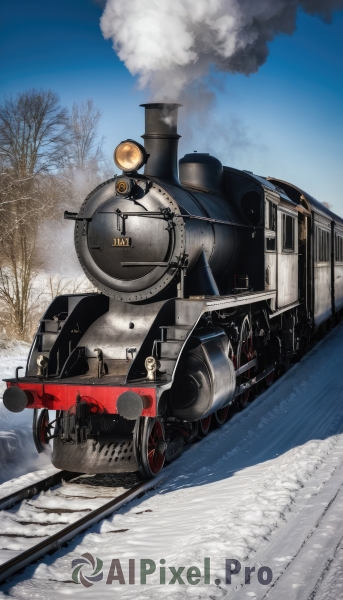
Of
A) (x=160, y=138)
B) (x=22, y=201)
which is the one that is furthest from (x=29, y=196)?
(x=160, y=138)

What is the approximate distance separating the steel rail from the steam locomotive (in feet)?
0.58

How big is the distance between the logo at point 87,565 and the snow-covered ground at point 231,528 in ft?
0.14

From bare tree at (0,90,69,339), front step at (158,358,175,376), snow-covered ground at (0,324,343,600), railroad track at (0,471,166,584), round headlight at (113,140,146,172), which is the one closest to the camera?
snow-covered ground at (0,324,343,600)

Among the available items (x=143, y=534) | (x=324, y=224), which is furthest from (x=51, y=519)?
(x=324, y=224)

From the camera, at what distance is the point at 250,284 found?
862cm

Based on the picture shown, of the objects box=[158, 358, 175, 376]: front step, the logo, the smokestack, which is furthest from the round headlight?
the logo

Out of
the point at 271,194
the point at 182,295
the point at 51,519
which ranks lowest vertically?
the point at 51,519

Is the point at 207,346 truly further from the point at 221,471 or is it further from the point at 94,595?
the point at 94,595

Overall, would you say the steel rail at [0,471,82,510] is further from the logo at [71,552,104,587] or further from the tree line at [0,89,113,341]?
the tree line at [0,89,113,341]

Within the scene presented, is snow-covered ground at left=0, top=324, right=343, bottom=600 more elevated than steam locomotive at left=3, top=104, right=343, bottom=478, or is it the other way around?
steam locomotive at left=3, top=104, right=343, bottom=478

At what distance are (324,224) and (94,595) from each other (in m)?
12.4

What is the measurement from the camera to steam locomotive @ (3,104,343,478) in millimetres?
5891

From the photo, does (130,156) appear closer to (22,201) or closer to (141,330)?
(141,330)

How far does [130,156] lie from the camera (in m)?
6.46
